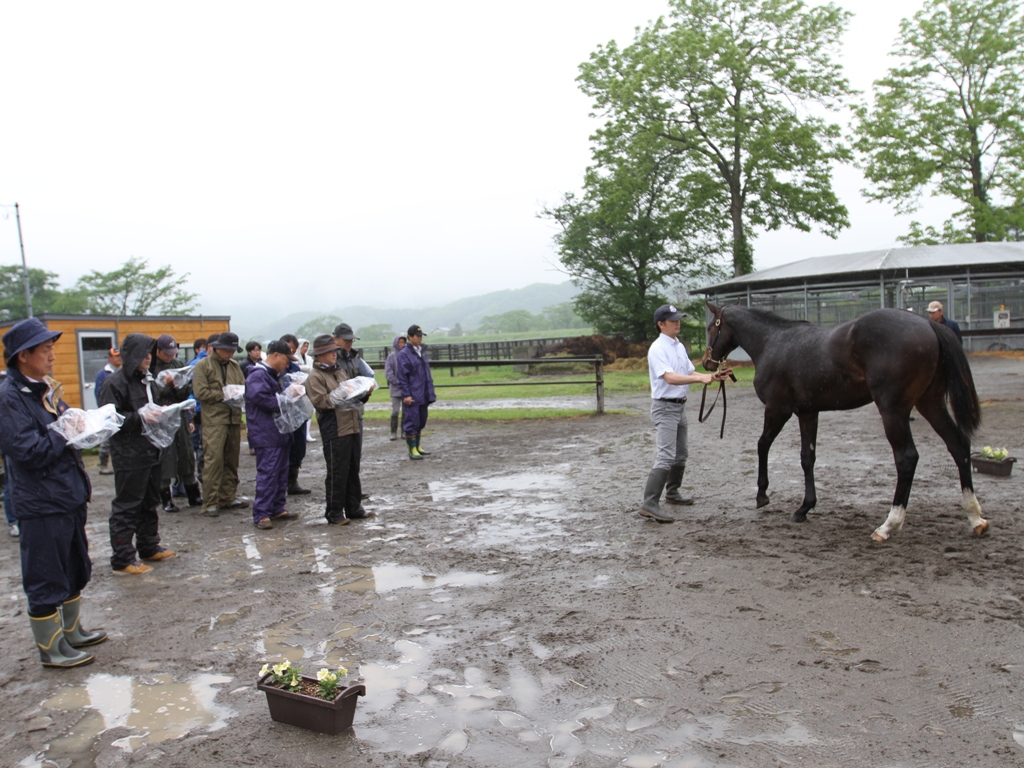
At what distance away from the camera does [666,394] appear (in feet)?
21.0

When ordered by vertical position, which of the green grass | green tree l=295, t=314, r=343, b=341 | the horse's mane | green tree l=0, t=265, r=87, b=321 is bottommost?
the green grass

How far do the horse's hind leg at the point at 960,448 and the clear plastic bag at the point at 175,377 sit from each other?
6767 mm

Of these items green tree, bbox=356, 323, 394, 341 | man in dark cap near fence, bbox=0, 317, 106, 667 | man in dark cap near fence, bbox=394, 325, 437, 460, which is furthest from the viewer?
green tree, bbox=356, 323, 394, 341

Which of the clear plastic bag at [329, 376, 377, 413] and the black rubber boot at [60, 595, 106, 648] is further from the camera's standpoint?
the clear plastic bag at [329, 376, 377, 413]

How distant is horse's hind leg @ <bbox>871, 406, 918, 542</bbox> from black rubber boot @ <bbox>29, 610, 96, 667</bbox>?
5.12 meters

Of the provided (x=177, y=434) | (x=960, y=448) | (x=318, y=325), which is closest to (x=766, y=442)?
(x=960, y=448)

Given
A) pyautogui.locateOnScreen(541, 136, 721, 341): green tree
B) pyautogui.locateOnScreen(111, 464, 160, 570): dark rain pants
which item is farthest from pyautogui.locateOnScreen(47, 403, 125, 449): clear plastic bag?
pyautogui.locateOnScreen(541, 136, 721, 341): green tree

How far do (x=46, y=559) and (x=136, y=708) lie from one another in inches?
42.9

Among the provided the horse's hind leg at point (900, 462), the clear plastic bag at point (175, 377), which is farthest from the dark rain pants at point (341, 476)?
the horse's hind leg at point (900, 462)

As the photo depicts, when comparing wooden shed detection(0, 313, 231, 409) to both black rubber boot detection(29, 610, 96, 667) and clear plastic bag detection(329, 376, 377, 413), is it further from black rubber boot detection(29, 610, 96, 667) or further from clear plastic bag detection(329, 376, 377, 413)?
black rubber boot detection(29, 610, 96, 667)

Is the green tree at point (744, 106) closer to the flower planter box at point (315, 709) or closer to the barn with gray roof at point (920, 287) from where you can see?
the barn with gray roof at point (920, 287)

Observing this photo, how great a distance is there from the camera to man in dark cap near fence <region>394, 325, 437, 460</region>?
1008cm

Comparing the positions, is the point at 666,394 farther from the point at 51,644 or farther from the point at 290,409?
the point at 51,644

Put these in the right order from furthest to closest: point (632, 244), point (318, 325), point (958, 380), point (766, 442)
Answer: point (318, 325)
point (632, 244)
point (766, 442)
point (958, 380)
